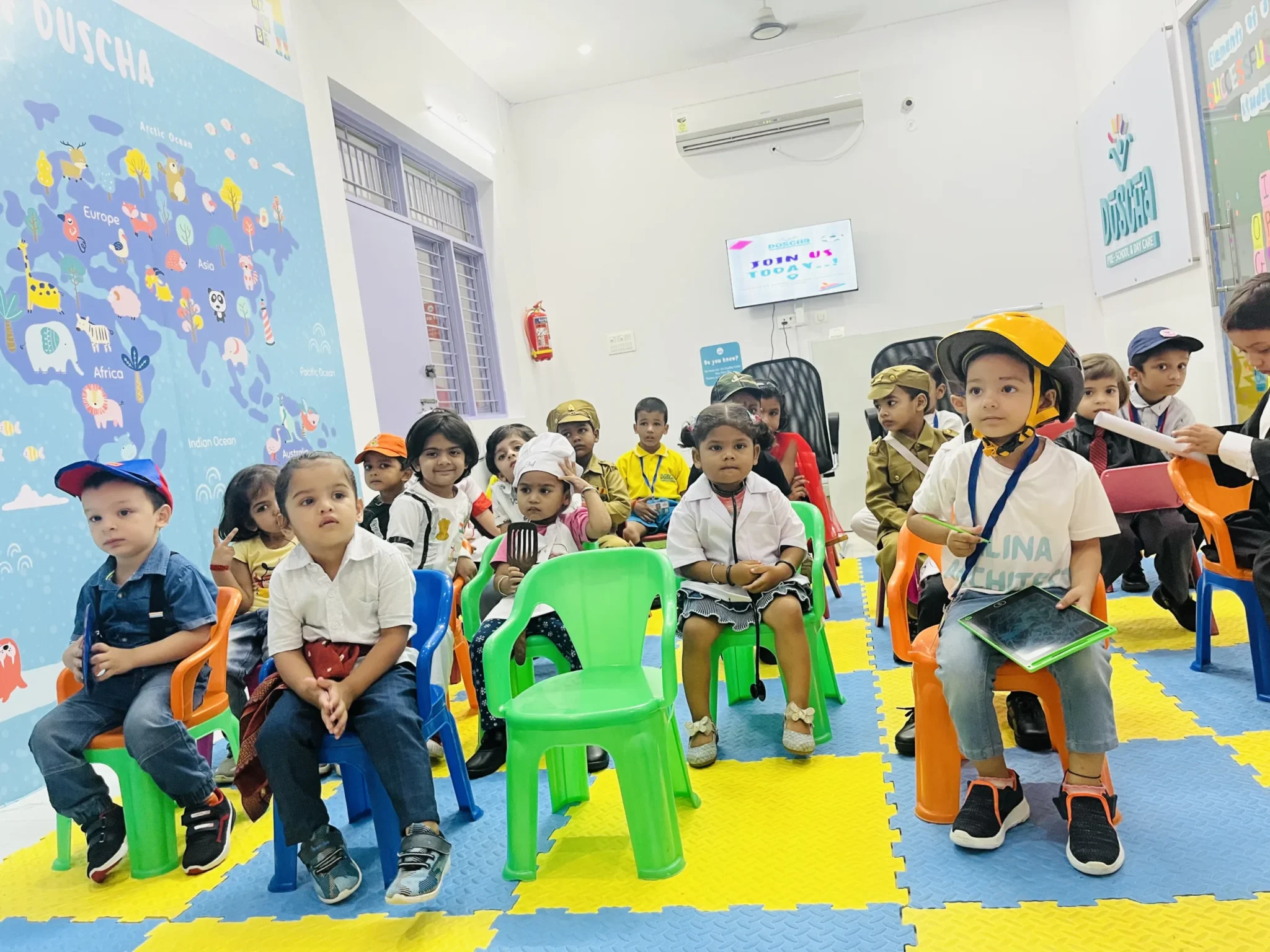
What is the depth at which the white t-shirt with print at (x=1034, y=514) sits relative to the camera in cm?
180

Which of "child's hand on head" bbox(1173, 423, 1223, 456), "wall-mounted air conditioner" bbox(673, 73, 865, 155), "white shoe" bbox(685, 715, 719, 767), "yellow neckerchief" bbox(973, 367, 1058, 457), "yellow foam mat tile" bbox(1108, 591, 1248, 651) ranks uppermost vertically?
"wall-mounted air conditioner" bbox(673, 73, 865, 155)

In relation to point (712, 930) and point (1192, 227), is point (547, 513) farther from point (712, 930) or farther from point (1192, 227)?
point (1192, 227)

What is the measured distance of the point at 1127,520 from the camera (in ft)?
9.86

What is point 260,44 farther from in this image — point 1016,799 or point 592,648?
point 1016,799

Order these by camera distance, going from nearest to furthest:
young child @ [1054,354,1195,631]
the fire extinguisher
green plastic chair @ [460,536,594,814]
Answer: green plastic chair @ [460,536,594,814] → young child @ [1054,354,1195,631] → the fire extinguisher

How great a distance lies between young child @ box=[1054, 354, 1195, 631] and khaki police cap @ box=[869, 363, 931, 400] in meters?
0.51

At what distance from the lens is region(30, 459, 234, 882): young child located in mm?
2039

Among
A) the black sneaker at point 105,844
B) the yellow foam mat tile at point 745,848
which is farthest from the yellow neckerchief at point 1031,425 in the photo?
the black sneaker at point 105,844

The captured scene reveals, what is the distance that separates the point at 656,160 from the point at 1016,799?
6271 millimetres

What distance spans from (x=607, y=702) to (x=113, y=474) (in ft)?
4.50

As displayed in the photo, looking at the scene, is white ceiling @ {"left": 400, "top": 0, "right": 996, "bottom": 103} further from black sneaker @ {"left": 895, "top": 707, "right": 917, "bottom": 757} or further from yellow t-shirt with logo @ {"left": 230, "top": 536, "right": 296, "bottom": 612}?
black sneaker @ {"left": 895, "top": 707, "right": 917, "bottom": 757}

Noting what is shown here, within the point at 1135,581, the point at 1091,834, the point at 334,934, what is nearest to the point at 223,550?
the point at 334,934

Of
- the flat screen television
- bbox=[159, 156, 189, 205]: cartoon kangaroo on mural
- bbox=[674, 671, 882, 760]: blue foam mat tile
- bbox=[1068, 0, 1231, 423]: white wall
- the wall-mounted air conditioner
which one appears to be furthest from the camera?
the flat screen television

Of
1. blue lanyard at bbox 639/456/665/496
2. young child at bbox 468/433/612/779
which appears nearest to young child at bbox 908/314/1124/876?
young child at bbox 468/433/612/779
